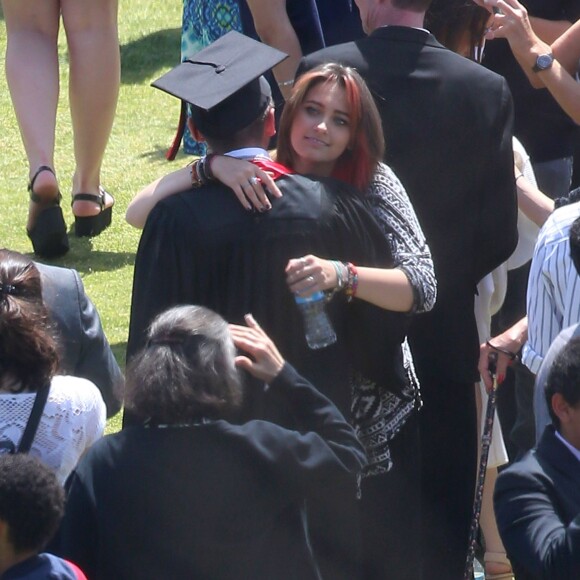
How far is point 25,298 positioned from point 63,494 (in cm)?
55

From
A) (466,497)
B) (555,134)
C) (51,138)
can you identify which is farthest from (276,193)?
(51,138)

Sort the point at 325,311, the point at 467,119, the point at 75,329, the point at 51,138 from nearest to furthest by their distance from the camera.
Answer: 1. the point at 325,311
2. the point at 75,329
3. the point at 467,119
4. the point at 51,138

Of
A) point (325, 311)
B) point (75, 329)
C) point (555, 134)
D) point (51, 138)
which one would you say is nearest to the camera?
point (325, 311)

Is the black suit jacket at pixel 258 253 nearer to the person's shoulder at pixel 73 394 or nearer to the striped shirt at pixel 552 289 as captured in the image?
the person's shoulder at pixel 73 394

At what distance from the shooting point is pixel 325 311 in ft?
9.82

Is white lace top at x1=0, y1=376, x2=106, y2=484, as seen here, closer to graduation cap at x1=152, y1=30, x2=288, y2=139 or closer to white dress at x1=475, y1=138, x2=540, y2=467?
graduation cap at x1=152, y1=30, x2=288, y2=139

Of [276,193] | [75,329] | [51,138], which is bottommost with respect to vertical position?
[51,138]

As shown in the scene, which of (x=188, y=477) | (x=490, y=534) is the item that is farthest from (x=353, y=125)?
(x=490, y=534)

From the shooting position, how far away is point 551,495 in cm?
253

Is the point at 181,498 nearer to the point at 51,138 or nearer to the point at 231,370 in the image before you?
the point at 231,370

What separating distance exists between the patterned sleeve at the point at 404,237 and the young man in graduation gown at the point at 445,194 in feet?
1.50

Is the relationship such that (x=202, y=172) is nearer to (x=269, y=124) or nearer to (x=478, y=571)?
(x=269, y=124)

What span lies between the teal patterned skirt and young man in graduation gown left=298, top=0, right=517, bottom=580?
193cm

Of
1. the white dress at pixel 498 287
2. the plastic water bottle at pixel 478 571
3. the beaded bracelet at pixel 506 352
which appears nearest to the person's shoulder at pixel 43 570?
the beaded bracelet at pixel 506 352
